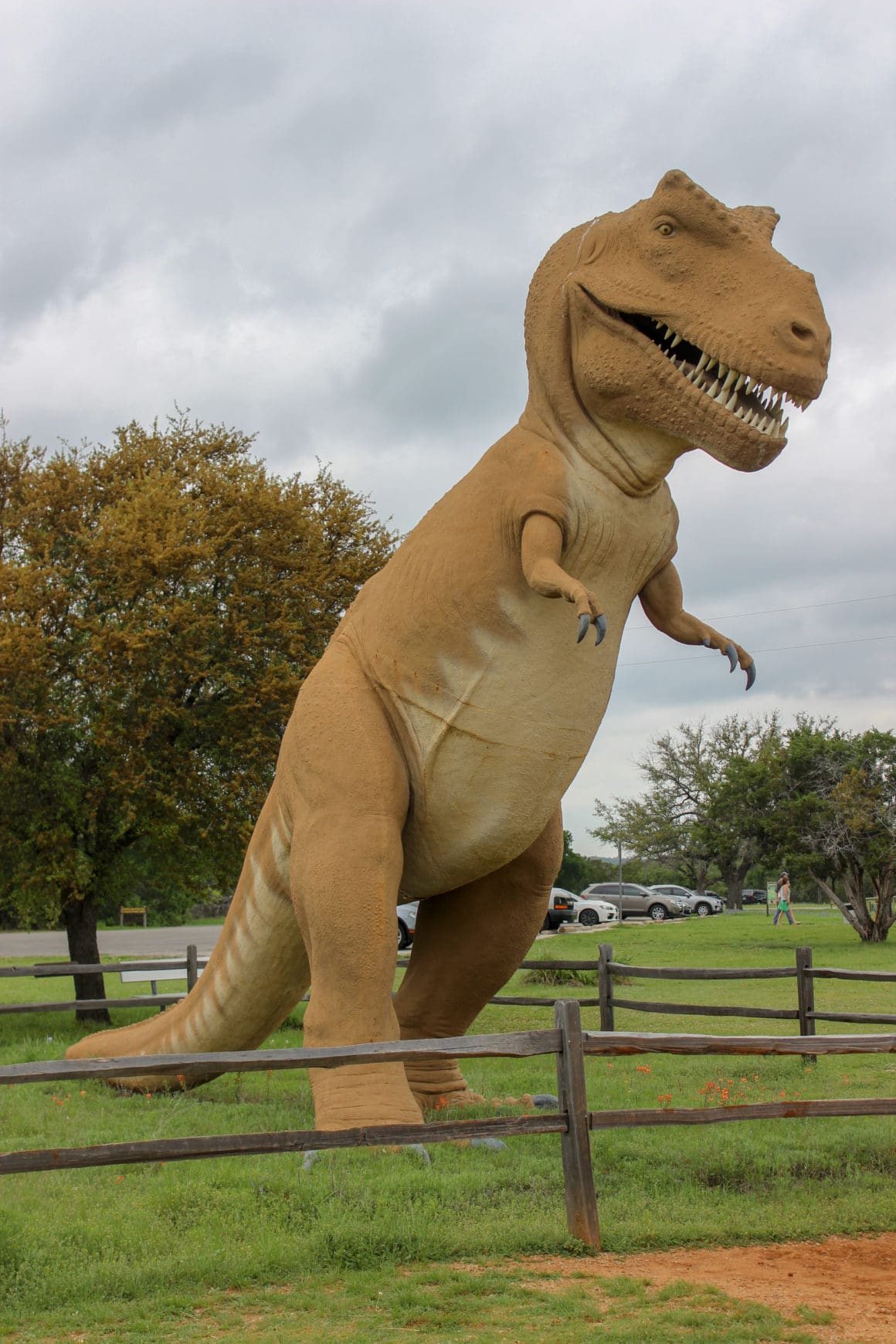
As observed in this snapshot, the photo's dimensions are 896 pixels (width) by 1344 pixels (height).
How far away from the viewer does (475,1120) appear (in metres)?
4.55

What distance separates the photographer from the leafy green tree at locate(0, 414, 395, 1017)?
35.9ft

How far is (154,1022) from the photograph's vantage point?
7.61 metres

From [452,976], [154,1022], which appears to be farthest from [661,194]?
[154,1022]

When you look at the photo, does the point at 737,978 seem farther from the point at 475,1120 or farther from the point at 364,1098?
the point at 475,1120

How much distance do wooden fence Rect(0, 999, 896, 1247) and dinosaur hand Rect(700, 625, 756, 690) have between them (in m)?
1.80

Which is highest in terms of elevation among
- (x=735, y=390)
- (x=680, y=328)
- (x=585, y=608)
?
(x=680, y=328)

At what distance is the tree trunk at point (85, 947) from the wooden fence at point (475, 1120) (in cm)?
755

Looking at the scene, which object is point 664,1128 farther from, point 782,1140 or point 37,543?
point 37,543

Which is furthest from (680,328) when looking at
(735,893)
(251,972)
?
(735,893)

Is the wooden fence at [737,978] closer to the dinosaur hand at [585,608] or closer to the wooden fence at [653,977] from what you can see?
the wooden fence at [653,977]

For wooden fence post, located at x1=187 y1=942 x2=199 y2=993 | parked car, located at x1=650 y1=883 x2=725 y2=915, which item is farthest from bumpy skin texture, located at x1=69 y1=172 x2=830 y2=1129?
parked car, located at x1=650 y1=883 x2=725 y2=915

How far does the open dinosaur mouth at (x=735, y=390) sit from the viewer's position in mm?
5199

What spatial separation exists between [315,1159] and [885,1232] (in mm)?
2331

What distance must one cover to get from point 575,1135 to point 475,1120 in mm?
367
